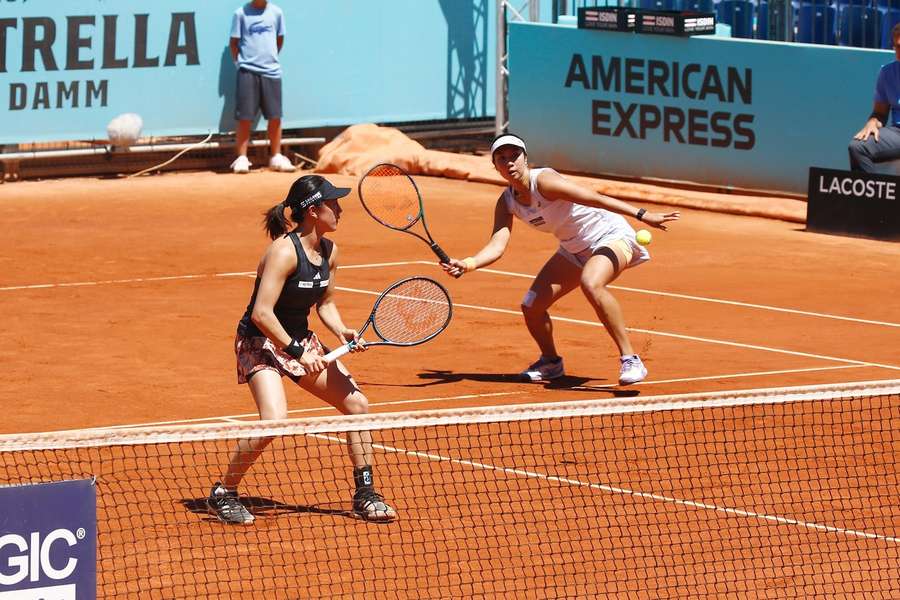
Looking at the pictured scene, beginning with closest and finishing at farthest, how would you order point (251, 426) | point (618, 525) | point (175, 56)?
1. point (251, 426)
2. point (618, 525)
3. point (175, 56)

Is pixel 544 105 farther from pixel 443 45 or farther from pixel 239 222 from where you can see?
pixel 239 222

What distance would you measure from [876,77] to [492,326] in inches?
279

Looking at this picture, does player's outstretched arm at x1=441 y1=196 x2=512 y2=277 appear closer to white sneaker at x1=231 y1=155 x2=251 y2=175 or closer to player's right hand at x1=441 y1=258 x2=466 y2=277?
player's right hand at x1=441 y1=258 x2=466 y2=277

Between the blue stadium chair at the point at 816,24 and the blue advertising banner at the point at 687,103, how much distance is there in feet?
Answer: 8.38

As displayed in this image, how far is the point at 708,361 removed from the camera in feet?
37.7

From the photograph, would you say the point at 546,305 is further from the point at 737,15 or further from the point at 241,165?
the point at 737,15

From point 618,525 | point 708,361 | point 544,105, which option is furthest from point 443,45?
point 618,525

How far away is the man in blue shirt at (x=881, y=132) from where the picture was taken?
669 inches

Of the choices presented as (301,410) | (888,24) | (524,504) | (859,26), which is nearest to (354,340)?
(524,504)

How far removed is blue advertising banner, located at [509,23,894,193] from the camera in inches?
731

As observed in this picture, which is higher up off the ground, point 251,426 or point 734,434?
point 251,426

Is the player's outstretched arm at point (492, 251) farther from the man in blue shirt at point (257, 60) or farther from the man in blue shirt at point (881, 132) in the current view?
the man in blue shirt at point (257, 60)

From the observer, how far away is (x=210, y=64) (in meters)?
21.2

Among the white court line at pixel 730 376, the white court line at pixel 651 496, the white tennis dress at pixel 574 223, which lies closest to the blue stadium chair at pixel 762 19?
the white court line at pixel 730 376
